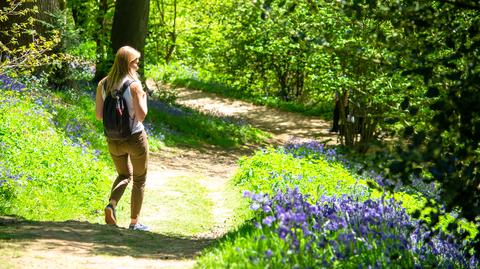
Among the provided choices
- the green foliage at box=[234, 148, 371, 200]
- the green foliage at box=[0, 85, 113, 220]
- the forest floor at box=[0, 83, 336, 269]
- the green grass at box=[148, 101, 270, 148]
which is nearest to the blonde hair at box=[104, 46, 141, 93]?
the forest floor at box=[0, 83, 336, 269]

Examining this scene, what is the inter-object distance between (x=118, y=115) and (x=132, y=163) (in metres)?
0.79

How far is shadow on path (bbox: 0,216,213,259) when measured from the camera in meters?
6.32

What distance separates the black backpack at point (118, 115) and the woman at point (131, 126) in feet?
0.14

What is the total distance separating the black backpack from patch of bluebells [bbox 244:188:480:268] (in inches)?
100

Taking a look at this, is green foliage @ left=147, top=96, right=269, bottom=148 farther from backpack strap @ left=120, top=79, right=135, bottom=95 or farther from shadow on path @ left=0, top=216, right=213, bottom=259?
shadow on path @ left=0, top=216, right=213, bottom=259

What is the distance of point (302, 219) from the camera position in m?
4.80

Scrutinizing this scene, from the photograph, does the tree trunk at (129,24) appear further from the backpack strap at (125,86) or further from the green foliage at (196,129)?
the backpack strap at (125,86)

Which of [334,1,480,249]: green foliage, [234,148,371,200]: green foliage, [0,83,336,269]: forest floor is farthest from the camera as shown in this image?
[234,148,371,200]: green foliage

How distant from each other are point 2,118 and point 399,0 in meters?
7.52

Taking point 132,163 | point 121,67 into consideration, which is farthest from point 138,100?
point 132,163

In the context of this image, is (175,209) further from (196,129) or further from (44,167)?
(196,129)

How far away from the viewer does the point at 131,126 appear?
788 cm

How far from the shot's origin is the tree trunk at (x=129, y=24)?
19641 millimetres

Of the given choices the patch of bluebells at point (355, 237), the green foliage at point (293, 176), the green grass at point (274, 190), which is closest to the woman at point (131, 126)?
the green grass at point (274, 190)
